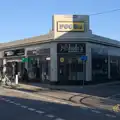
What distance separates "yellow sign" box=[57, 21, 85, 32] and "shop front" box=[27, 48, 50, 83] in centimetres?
273

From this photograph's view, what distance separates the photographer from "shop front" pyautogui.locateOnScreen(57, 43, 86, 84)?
29.8 meters

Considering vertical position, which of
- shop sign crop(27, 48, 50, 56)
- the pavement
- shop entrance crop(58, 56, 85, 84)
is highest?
shop sign crop(27, 48, 50, 56)

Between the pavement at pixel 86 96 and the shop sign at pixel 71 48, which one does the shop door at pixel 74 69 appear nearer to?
the shop sign at pixel 71 48

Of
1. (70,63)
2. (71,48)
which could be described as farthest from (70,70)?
(71,48)

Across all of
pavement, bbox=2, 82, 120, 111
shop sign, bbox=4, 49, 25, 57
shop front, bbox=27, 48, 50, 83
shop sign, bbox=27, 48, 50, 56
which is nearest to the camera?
pavement, bbox=2, 82, 120, 111

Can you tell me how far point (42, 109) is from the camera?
12.8m

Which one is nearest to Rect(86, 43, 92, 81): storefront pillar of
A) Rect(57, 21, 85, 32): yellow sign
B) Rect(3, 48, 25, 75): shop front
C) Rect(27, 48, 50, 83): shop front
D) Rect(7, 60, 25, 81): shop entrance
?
Rect(57, 21, 85, 32): yellow sign

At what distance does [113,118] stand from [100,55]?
2196cm

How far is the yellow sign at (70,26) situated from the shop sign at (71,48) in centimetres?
150

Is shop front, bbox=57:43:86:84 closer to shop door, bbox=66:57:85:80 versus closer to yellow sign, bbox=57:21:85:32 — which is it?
shop door, bbox=66:57:85:80

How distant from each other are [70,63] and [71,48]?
5.29 feet

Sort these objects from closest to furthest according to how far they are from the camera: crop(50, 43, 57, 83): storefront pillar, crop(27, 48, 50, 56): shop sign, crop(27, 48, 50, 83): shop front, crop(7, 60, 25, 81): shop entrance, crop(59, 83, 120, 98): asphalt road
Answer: crop(59, 83, 120, 98): asphalt road < crop(50, 43, 57, 83): storefront pillar < crop(27, 48, 50, 56): shop sign < crop(27, 48, 50, 83): shop front < crop(7, 60, 25, 81): shop entrance

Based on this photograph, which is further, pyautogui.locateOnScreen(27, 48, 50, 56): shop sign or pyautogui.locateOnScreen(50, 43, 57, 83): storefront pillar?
pyautogui.locateOnScreen(27, 48, 50, 56): shop sign

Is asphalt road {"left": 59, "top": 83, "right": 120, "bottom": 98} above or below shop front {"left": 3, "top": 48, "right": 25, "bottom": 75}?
below
